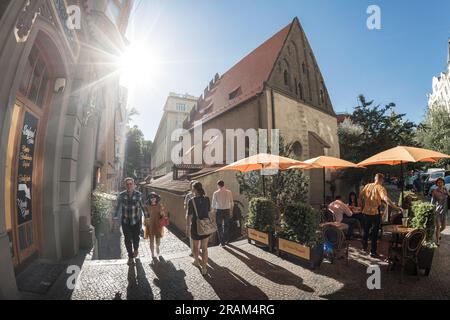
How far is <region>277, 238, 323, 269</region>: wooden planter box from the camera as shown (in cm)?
558

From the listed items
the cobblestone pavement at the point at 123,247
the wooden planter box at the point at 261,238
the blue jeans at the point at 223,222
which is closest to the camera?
the wooden planter box at the point at 261,238

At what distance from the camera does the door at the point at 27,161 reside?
4945 millimetres

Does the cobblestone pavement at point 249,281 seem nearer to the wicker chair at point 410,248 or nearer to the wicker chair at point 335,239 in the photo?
the wicker chair at point 335,239

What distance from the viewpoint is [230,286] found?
4.77m

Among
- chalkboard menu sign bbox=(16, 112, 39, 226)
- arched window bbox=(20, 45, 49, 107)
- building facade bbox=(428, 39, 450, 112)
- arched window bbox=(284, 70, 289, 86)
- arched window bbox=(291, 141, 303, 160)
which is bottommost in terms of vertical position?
chalkboard menu sign bbox=(16, 112, 39, 226)

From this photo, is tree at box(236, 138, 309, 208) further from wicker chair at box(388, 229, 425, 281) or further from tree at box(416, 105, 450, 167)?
tree at box(416, 105, 450, 167)

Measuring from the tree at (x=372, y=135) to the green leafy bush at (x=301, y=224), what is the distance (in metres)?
15.1

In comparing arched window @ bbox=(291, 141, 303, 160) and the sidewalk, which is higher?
arched window @ bbox=(291, 141, 303, 160)

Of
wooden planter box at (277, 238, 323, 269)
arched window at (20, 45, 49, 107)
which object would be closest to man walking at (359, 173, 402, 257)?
wooden planter box at (277, 238, 323, 269)

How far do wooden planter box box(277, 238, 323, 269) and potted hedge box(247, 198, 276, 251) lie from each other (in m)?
0.72

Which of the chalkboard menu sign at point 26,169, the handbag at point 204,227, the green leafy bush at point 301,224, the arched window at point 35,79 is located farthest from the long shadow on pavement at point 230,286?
the arched window at point 35,79

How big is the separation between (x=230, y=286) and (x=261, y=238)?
284 cm

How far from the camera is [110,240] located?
37.7ft
